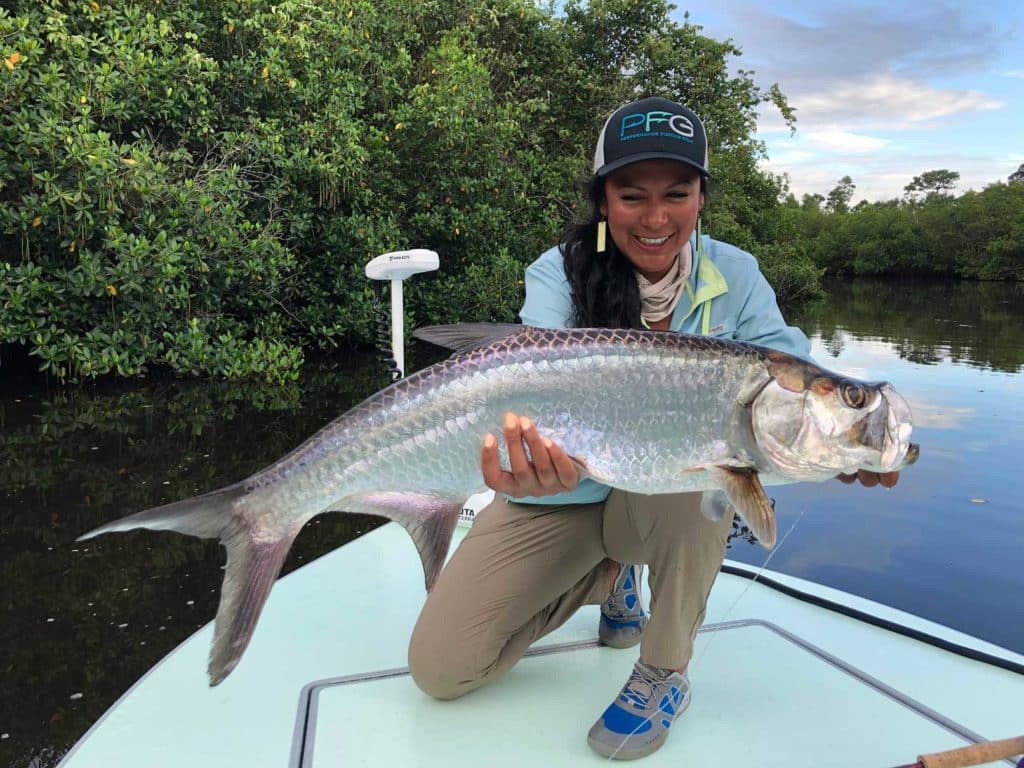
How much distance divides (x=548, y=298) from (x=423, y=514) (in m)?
1.00

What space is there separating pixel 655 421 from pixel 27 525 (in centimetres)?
565

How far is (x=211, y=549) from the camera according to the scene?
5.75 m

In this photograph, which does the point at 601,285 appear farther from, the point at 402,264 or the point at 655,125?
the point at 402,264

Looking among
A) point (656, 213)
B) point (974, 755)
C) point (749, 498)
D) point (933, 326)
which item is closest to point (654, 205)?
point (656, 213)

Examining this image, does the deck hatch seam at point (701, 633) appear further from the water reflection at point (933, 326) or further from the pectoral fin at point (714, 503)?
the water reflection at point (933, 326)

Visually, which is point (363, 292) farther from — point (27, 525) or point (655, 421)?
point (655, 421)

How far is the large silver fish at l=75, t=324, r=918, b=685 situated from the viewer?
6.73ft

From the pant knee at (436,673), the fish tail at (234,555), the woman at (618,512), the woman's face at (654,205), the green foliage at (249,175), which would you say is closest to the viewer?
the fish tail at (234,555)

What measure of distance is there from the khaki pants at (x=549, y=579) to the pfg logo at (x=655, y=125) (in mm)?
1184

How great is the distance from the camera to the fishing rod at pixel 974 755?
173cm

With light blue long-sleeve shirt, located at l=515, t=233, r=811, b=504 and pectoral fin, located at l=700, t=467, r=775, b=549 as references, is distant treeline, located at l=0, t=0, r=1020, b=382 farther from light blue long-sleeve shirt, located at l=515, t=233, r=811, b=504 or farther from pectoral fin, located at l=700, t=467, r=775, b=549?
pectoral fin, located at l=700, t=467, r=775, b=549

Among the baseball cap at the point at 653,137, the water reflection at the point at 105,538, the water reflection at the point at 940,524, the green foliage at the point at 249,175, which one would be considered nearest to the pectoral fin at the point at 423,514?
the baseball cap at the point at 653,137

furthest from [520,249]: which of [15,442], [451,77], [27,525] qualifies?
[27,525]

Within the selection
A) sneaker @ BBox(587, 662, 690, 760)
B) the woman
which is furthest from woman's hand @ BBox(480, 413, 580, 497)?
sneaker @ BBox(587, 662, 690, 760)
